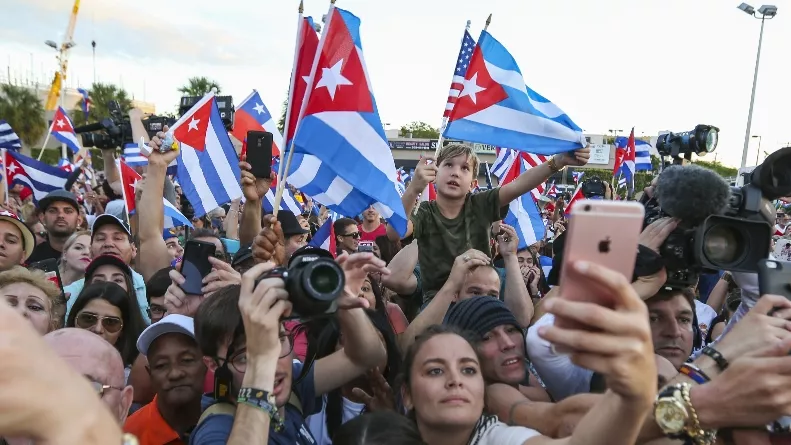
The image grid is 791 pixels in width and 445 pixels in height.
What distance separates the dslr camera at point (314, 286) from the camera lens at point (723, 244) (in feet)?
3.31

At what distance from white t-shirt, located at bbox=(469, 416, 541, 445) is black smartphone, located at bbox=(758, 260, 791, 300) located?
0.75 metres

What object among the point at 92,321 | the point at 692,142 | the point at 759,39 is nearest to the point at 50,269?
the point at 92,321

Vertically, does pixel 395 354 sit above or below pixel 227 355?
below

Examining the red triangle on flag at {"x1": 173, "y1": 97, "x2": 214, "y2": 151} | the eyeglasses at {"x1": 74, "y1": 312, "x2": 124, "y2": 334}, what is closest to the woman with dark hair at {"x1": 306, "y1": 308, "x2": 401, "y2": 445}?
the eyeglasses at {"x1": 74, "y1": 312, "x2": 124, "y2": 334}

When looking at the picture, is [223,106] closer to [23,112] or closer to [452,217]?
[452,217]

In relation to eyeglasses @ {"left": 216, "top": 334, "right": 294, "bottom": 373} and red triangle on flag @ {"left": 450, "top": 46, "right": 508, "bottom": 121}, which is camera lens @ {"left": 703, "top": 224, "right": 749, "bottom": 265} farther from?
red triangle on flag @ {"left": 450, "top": 46, "right": 508, "bottom": 121}

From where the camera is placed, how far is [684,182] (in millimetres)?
1750

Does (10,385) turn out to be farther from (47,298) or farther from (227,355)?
(47,298)

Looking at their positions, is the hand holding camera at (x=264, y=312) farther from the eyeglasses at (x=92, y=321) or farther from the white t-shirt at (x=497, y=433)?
the eyeglasses at (x=92, y=321)

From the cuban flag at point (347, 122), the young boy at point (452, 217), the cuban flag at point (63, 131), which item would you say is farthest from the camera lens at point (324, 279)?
the cuban flag at point (63, 131)

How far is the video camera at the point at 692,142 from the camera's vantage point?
10.5 ft

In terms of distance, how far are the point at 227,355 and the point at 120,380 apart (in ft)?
1.36

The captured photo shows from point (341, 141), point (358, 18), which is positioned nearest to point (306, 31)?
point (358, 18)

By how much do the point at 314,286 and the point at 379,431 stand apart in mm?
663
